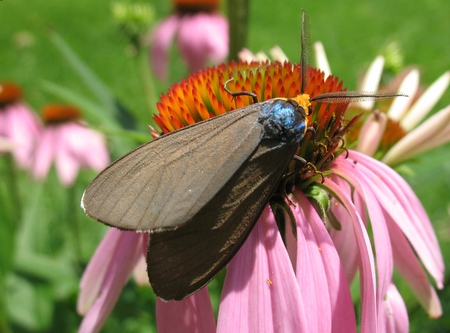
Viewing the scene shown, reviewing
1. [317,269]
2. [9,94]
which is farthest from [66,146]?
[317,269]

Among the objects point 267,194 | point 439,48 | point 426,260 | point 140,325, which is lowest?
point 439,48

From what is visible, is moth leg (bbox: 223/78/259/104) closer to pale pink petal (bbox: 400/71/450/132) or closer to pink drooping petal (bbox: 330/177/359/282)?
pink drooping petal (bbox: 330/177/359/282)

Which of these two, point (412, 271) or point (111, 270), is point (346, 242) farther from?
point (111, 270)

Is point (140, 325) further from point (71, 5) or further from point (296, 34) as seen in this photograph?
point (71, 5)

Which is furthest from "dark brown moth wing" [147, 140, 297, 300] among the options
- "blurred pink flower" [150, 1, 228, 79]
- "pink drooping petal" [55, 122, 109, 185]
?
"pink drooping petal" [55, 122, 109, 185]

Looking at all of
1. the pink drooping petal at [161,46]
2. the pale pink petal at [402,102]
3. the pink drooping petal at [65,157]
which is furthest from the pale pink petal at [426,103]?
the pink drooping petal at [65,157]

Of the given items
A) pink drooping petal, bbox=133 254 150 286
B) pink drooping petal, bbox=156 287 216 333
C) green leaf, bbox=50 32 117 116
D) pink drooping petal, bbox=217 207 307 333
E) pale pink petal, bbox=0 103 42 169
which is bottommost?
pale pink petal, bbox=0 103 42 169

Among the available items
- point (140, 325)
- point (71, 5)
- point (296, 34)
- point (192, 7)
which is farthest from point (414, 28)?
point (140, 325)
